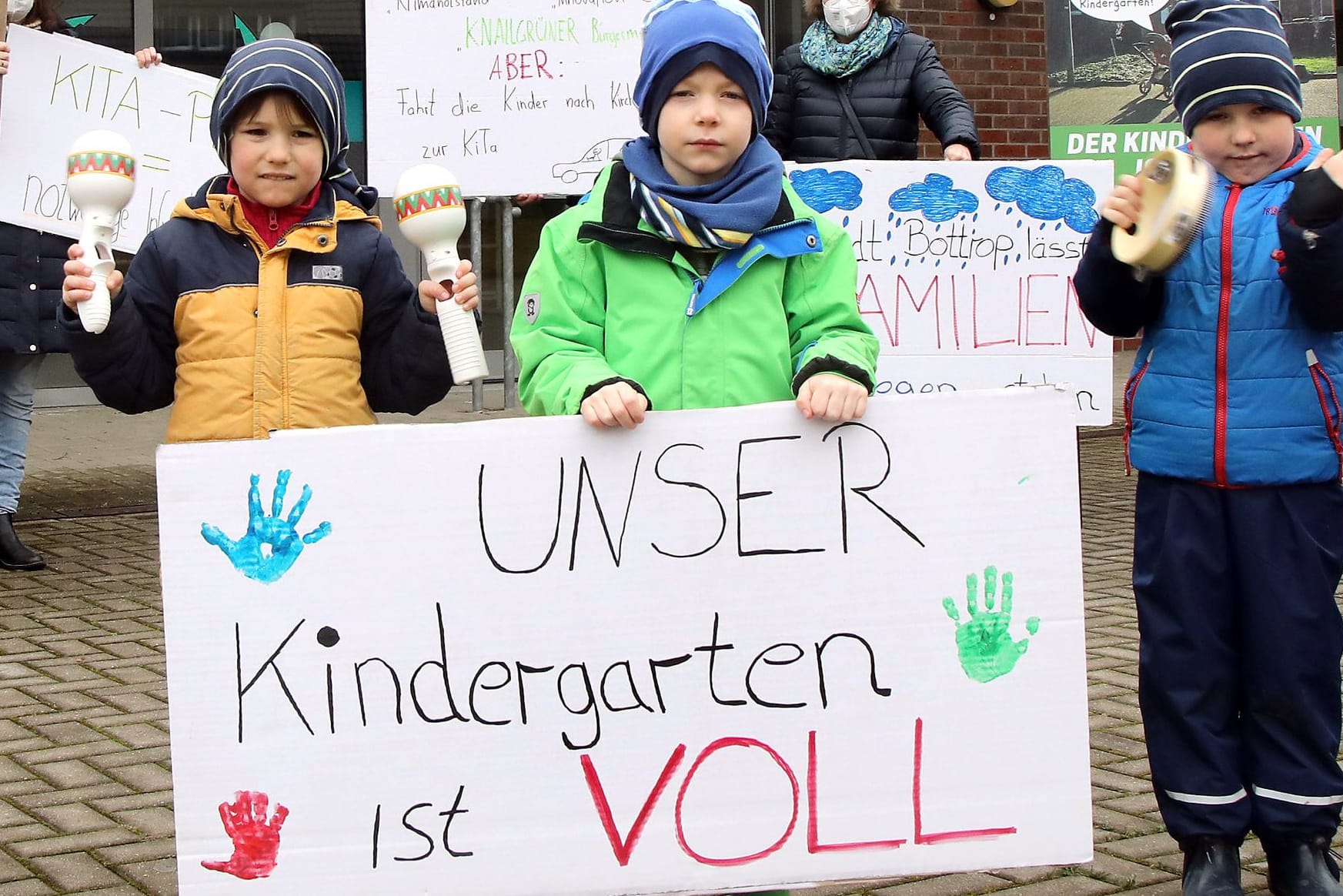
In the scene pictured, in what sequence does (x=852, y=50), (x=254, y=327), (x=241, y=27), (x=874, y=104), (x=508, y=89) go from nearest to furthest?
(x=254, y=327) → (x=852, y=50) → (x=874, y=104) → (x=508, y=89) → (x=241, y=27)

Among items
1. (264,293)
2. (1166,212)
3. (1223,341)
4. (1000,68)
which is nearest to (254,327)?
(264,293)

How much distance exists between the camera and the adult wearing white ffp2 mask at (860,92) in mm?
6418

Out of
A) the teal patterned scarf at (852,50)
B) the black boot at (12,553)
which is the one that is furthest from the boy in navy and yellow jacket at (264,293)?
the black boot at (12,553)

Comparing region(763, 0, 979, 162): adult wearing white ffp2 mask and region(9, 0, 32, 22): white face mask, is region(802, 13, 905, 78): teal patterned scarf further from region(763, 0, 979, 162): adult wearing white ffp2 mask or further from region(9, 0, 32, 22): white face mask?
region(9, 0, 32, 22): white face mask

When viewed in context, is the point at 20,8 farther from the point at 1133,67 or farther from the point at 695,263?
the point at 1133,67

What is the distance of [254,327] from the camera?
11.2ft

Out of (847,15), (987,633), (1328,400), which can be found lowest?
(987,633)

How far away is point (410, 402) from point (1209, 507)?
1.52m

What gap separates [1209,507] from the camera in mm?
3312

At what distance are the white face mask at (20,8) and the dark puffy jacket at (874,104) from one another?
8.51ft

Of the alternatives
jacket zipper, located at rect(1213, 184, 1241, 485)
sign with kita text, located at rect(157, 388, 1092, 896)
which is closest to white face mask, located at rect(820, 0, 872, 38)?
jacket zipper, located at rect(1213, 184, 1241, 485)

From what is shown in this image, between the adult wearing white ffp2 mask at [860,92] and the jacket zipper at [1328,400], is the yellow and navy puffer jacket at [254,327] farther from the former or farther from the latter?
the adult wearing white ffp2 mask at [860,92]

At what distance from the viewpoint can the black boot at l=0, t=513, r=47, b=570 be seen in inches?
262

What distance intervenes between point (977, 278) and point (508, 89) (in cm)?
260
